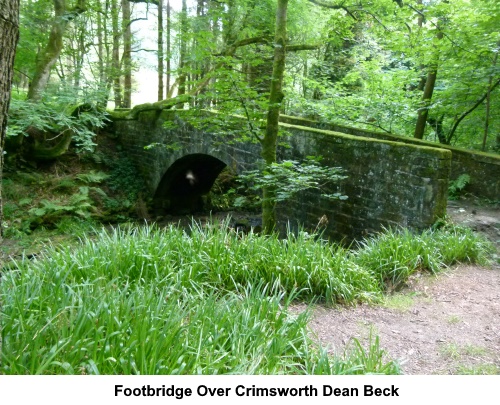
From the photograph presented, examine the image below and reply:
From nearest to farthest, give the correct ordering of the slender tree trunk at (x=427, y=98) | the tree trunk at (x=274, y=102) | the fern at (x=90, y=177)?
the tree trunk at (x=274, y=102)
the slender tree trunk at (x=427, y=98)
the fern at (x=90, y=177)

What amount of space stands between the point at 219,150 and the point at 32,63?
A: 17.2ft

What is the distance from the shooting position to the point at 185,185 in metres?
12.5

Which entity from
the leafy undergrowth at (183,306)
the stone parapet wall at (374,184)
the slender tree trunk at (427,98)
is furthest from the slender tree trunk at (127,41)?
the leafy undergrowth at (183,306)

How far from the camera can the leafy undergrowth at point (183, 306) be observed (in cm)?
209

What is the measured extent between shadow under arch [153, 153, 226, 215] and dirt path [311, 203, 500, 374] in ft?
24.4

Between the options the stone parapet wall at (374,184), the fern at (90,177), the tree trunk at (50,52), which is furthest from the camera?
the fern at (90,177)

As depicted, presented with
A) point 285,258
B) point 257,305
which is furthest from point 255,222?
point 257,305

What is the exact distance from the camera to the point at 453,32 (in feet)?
22.6

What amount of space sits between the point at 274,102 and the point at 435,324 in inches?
129

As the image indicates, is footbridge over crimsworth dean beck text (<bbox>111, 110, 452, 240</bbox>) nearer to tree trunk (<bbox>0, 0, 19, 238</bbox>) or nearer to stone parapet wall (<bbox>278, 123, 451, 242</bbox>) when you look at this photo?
stone parapet wall (<bbox>278, 123, 451, 242</bbox>)

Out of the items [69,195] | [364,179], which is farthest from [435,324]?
[69,195]

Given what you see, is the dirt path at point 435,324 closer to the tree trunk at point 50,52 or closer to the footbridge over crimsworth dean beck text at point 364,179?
the footbridge over crimsworth dean beck text at point 364,179

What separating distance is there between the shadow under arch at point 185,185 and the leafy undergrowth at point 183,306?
7061 mm

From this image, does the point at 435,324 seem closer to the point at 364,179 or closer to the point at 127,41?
the point at 364,179
